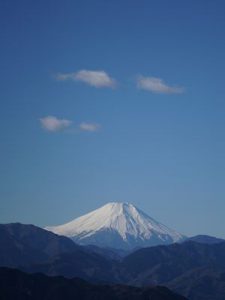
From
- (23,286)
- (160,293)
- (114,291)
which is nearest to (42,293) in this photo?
(23,286)

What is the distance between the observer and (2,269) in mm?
182250

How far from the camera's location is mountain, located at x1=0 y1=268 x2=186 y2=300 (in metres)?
178

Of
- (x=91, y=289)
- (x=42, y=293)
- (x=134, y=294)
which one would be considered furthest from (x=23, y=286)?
(x=134, y=294)

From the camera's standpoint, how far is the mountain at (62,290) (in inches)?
7023

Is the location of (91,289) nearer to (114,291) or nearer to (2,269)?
(114,291)

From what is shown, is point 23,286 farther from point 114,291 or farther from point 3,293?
point 114,291

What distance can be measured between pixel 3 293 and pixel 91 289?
97.7 feet

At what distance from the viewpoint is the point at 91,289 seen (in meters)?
186

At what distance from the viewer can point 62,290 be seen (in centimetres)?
18325

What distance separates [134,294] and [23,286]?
35374 millimetres

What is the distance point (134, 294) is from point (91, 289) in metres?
13.9

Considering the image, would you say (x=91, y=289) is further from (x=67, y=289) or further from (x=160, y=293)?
(x=160, y=293)

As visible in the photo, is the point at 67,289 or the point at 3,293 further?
the point at 67,289

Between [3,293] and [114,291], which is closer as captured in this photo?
[3,293]
